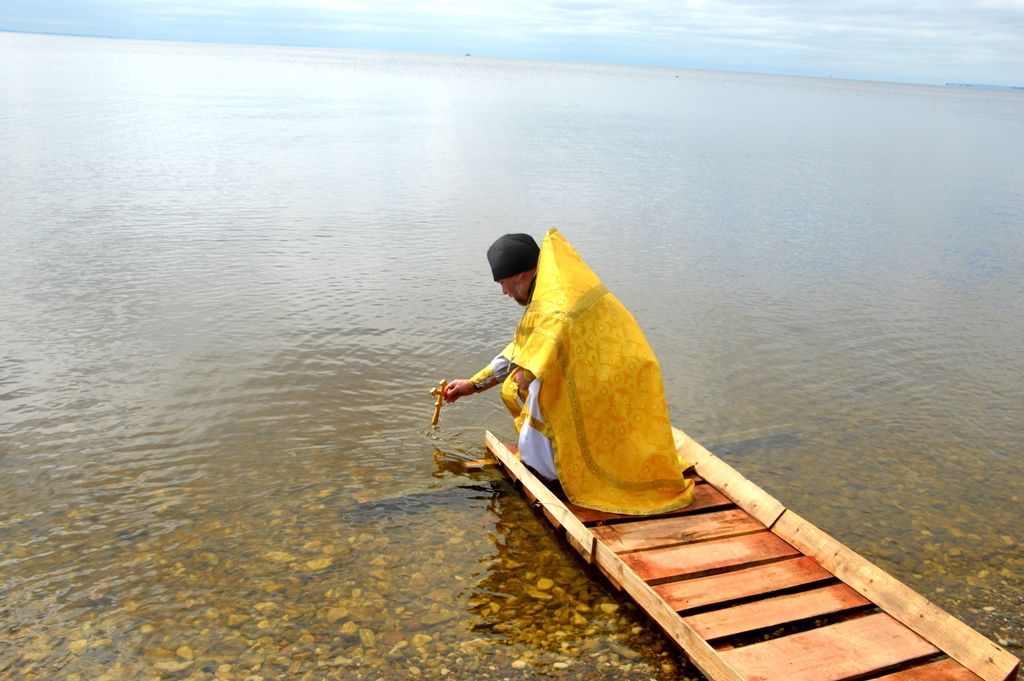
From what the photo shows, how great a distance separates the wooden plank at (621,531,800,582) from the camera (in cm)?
558

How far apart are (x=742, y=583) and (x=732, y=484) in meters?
1.21

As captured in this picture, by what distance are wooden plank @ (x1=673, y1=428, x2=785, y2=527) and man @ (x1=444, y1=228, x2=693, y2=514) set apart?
1.25 feet

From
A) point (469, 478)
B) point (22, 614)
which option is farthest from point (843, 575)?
point (22, 614)

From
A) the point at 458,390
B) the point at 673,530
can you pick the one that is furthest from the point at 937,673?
the point at 458,390

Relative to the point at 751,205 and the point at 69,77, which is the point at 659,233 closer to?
the point at 751,205

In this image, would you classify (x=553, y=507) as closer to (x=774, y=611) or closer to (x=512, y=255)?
(x=774, y=611)

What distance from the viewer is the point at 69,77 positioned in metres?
60.0

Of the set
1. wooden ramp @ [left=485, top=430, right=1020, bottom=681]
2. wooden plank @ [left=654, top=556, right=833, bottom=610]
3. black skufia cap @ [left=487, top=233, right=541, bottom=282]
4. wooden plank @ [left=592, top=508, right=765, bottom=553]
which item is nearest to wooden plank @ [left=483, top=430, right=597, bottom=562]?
wooden ramp @ [left=485, top=430, right=1020, bottom=681]

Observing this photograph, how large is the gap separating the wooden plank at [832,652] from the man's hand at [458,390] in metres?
2.80

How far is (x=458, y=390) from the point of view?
681cm

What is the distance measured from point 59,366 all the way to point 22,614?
4.53 meters

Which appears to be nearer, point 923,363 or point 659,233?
point 923,363

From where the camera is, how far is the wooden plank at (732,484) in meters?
6.21

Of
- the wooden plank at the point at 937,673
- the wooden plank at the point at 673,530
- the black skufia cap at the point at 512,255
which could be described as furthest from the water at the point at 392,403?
the black skufia cap at the point at 512,255
